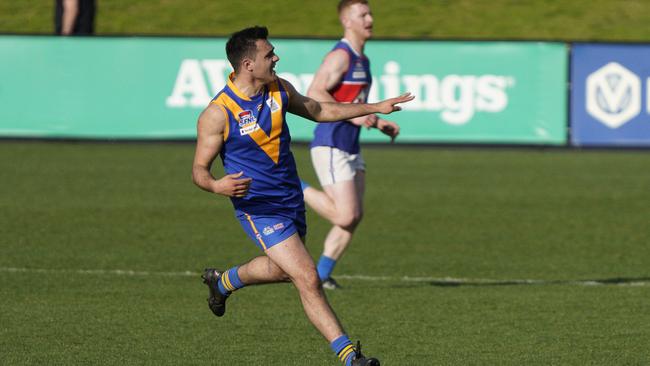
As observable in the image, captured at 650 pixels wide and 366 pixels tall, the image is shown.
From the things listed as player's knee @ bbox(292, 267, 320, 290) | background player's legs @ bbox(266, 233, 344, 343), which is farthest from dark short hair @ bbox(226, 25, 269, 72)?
player's knee @ bbox(292, 267, 320, 290)

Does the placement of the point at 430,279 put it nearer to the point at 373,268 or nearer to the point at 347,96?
the point at 373,268

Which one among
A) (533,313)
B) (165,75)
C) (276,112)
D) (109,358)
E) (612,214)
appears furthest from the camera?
(165,75)

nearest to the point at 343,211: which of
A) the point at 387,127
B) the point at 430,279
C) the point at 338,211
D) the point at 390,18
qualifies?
the point at 338,211

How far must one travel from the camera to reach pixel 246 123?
24.8 feet

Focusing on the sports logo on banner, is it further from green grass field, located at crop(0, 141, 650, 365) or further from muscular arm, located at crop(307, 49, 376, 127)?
muscular arm, located at crop(307, 49, 376, 127)

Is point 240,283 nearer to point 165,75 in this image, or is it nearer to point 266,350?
point 266,350

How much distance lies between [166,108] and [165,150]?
2.33 feet

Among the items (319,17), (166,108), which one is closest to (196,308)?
(166,108)

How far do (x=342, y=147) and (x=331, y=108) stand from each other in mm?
2936

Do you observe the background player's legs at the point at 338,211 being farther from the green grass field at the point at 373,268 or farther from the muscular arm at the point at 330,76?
the muscular arm at the point at 330,76

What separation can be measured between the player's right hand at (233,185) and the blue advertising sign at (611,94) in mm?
14258

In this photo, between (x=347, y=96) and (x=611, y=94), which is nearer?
(x=347, y=96)

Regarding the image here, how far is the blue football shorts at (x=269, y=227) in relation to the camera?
7711 millimetres

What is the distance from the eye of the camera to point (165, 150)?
21.7 metres
